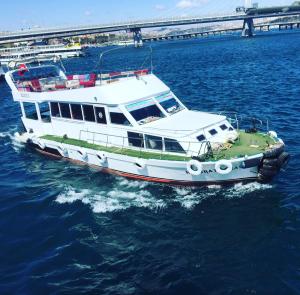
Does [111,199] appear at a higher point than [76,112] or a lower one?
lower

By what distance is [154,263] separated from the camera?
45.8ft

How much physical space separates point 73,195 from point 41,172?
486cm

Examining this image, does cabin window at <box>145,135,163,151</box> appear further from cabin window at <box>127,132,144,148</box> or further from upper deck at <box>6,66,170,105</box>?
upper deck at <box>6,66,170,105</box>

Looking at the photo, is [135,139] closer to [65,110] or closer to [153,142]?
[153,142]

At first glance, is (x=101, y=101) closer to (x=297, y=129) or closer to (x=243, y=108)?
(x=297, y=129)

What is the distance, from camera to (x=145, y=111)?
21.8 m

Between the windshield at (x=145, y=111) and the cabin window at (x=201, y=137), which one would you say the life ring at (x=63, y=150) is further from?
the cabin window at (x=201, y=137)

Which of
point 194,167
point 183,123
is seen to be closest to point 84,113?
point 183,123

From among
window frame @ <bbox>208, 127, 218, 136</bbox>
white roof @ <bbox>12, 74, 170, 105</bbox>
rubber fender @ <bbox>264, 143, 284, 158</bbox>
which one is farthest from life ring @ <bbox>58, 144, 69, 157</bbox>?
rubber fender @ <bbox>264, 143, 284, 158</bbox>

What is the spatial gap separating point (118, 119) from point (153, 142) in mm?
2867

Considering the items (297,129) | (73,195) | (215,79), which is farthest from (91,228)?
(215,79)

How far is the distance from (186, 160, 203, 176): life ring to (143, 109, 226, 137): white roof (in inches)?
75.6

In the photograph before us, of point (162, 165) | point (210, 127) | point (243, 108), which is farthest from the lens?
point (243, 108)

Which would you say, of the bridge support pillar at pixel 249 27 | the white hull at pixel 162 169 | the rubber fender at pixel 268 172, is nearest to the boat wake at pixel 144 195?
the white hull at pixel 162 169
